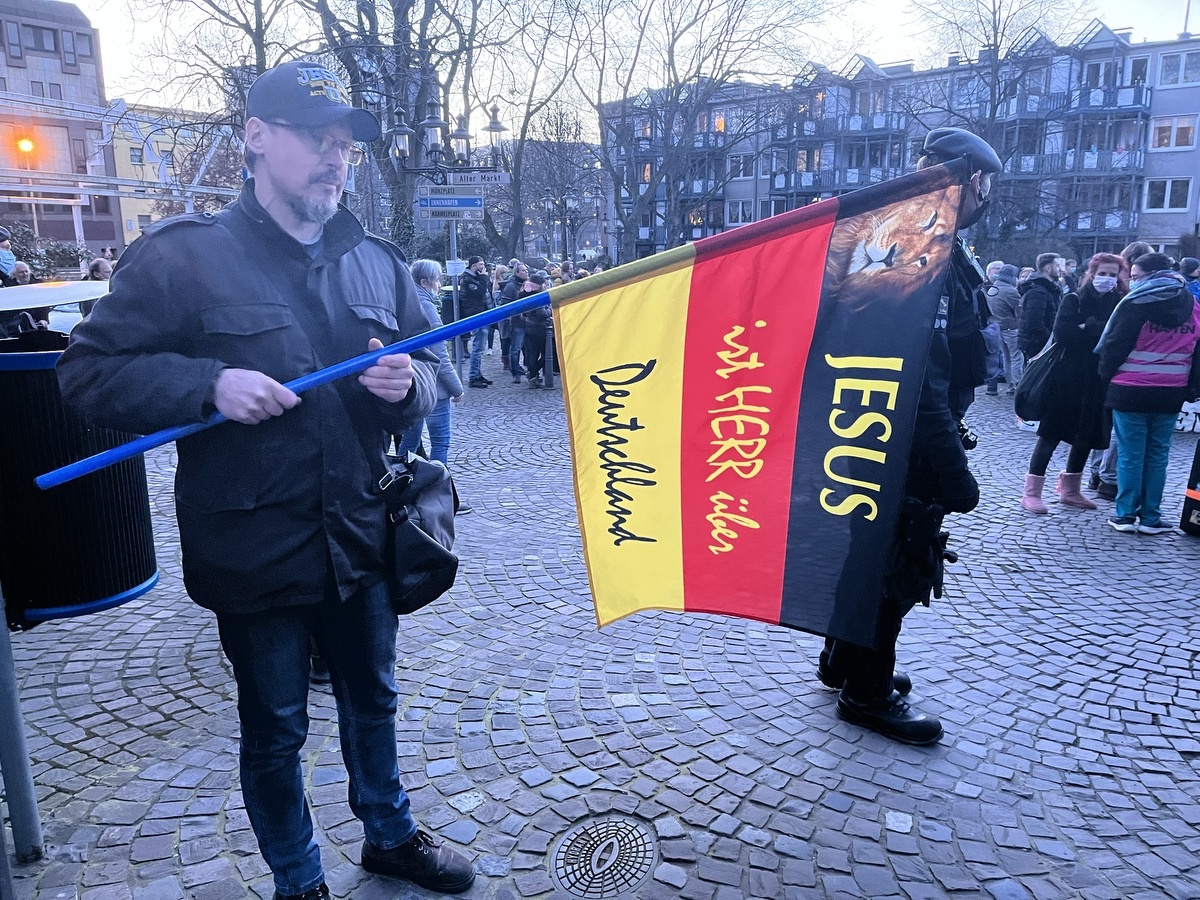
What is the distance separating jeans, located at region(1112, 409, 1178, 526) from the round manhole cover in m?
5.19

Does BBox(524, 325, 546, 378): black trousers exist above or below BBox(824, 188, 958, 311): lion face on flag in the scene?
below

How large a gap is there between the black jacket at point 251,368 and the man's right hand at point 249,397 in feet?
0.13

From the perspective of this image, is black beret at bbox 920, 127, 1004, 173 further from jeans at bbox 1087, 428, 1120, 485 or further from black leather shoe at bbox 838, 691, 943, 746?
jeans at bbox 1087, 428, 1120, 485

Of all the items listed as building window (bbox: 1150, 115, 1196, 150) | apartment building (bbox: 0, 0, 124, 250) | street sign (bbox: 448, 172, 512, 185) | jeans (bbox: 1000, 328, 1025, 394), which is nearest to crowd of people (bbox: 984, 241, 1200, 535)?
jeans (bbox: 1000, 328, 1025, 394)

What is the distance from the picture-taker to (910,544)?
10.5ft

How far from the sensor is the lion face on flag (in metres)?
2.08

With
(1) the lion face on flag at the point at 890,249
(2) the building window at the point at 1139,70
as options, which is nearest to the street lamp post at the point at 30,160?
(1) the lion face on flag at the point at 890,249

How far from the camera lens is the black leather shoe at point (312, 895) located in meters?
2.29

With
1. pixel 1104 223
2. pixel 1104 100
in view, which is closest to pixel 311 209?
pixel 1104 223

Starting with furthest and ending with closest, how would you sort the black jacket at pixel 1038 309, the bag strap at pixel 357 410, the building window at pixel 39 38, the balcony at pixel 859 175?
the building window at pixel 39 38 < the balcony at pixel 859 175 < the black jacket at pixel 1038 309 < the bag strap at pixel 357 410

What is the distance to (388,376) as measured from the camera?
210cm

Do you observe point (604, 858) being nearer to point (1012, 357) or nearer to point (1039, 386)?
point (1039, 386)

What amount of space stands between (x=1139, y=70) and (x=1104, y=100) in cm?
254

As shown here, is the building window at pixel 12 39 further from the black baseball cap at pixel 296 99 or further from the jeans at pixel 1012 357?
the black baseball cap at pixel 296 99
